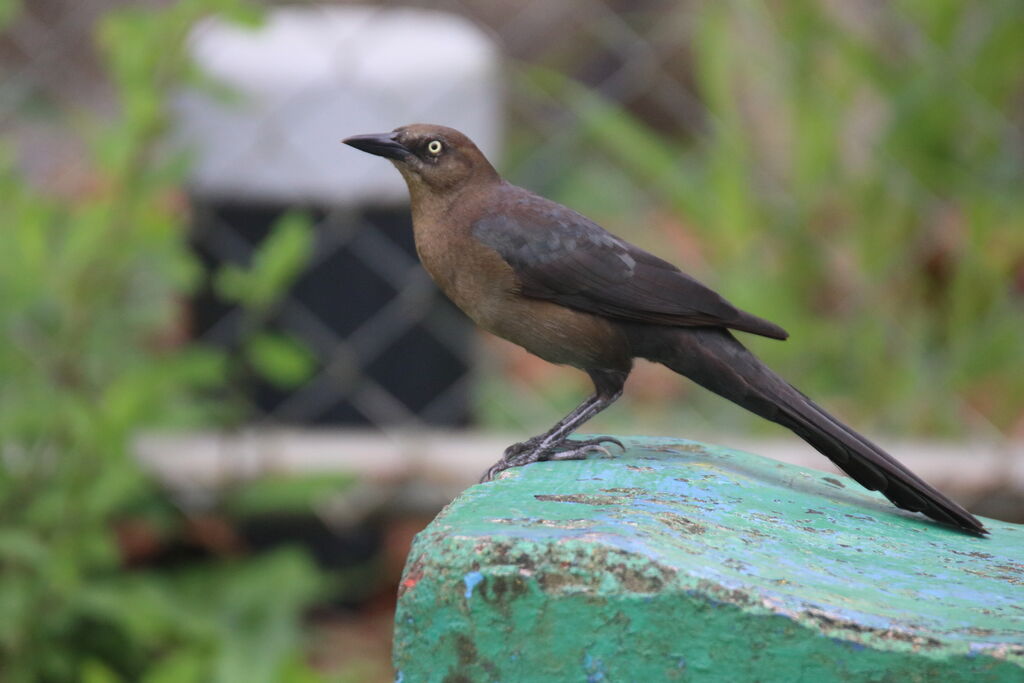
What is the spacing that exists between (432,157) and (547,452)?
0.52 metres

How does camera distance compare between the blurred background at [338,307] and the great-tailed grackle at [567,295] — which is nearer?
the great-tailed grackle at [567,295]

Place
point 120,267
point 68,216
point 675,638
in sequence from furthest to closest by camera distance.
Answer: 1. point 68,216
2. point 120,267
3. point 675,638

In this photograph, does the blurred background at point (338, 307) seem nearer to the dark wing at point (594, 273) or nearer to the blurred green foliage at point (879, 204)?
the blurred green foliage at point (879, 204)

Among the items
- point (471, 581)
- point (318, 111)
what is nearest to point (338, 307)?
point (318, 111)

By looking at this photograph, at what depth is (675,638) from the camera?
5.13 feet

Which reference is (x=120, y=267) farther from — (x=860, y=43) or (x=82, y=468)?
(x=860, y=43)

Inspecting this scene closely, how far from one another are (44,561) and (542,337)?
44.8 inches

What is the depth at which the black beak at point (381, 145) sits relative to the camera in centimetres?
224

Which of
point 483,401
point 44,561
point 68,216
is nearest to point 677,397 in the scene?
point 483,401

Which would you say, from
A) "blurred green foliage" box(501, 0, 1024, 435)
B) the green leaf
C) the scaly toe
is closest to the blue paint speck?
the scaly toe

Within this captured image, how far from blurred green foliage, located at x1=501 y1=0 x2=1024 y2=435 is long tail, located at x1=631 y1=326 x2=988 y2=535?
1.80 meters

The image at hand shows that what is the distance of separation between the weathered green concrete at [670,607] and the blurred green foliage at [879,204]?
2.31 metres

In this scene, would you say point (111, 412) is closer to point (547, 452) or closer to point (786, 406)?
point (547, 452)

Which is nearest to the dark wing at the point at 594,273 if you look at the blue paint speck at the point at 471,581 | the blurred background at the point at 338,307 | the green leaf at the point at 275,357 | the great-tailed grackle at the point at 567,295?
the great-tailed grackle at the point at 567,295
